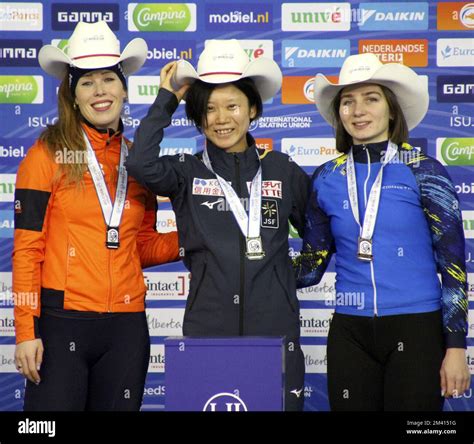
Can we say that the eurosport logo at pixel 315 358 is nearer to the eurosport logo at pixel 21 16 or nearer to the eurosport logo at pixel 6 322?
the eurosport logo at pixel 6 322

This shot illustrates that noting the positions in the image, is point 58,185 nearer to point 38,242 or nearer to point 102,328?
point 38,242

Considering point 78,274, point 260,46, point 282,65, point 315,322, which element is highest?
point 260,46

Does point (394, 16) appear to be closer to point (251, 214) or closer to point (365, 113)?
point (365, 113)

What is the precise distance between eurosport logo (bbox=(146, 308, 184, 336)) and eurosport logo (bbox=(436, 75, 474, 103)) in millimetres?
2012

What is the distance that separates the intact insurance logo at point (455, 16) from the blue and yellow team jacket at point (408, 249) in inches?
94.3

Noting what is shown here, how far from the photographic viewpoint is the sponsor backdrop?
5.26 m

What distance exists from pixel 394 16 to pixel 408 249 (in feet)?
8.62

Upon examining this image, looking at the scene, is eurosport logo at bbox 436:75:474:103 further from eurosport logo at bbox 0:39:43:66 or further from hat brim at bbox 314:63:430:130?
eurosport logo at bbox 0:39:43:66

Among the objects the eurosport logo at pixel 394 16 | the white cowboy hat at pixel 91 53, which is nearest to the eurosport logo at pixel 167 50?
the eurosport logo at pixel 394 16

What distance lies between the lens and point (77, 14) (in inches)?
207

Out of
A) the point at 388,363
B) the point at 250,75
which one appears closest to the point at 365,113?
the point at 250,75

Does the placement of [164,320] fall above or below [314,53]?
below

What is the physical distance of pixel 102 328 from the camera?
3123mm

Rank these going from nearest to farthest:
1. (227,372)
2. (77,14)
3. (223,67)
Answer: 1. (227,372)
2. (223,67)
3. (77,14)
